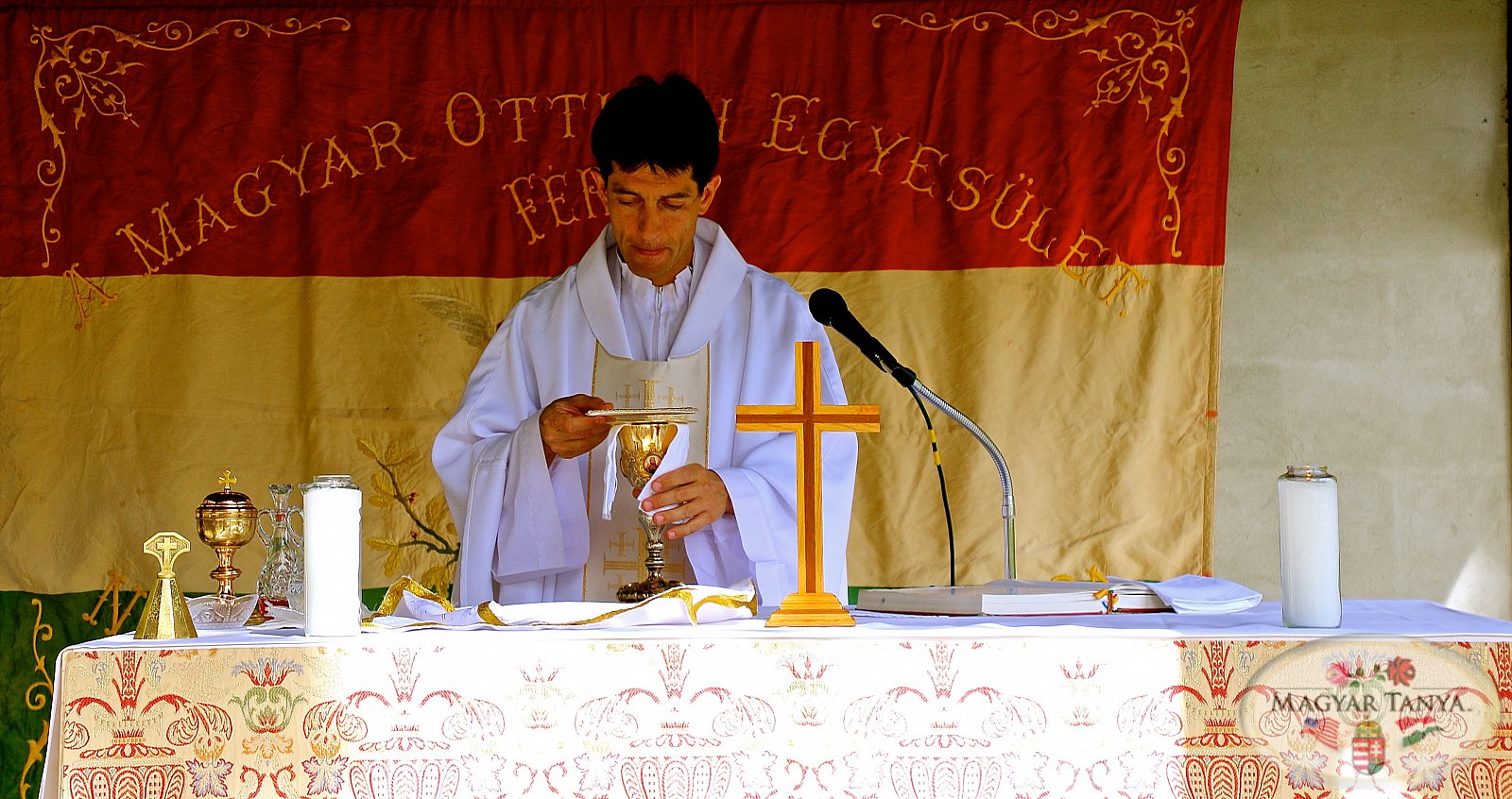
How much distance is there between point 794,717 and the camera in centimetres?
185

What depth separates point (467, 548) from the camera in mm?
3205

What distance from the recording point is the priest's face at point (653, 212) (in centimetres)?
342

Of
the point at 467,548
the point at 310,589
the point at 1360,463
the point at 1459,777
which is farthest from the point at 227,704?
the point at 1360,463

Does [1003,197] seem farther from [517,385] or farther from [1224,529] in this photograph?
[517,385]

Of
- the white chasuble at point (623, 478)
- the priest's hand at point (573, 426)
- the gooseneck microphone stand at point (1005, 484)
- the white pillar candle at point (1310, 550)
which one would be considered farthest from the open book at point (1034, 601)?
the white chasuble at point (623, 478)

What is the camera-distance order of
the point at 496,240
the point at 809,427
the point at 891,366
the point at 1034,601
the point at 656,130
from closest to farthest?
the point at 809,427, the point at 1034,601, the point at 891,366, the point at 656,130, the point at 496,240

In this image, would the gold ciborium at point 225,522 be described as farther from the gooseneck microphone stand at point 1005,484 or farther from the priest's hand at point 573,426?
the gooseneck microphone stand at point 1005,484

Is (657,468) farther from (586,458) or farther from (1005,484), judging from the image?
(586,458)

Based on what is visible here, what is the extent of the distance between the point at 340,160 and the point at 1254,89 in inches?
122

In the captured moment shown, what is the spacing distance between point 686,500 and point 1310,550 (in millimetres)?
1181

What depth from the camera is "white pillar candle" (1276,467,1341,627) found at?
2.07 metres

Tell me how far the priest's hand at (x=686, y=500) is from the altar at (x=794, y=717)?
2.93ft

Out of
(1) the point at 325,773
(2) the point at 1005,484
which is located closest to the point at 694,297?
(2) the point at 1005,484

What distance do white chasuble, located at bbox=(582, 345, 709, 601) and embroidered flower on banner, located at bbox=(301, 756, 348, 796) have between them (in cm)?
149
